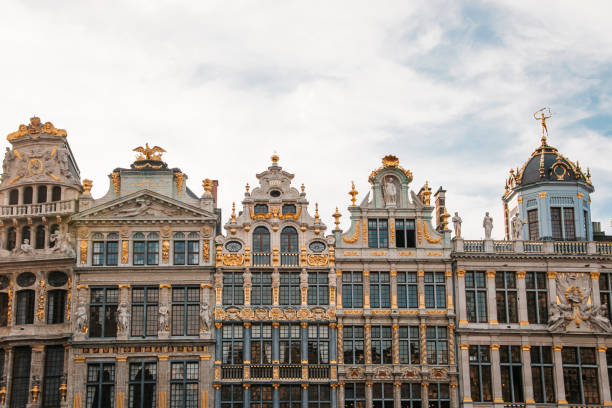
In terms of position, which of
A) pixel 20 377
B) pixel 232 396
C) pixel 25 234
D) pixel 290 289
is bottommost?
pixel 232 396

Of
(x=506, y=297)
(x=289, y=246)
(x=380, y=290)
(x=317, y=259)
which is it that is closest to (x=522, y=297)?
(x=506, y=297)

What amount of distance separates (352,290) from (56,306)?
1659 centimetres

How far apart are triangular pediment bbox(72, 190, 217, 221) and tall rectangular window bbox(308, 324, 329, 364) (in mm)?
8404

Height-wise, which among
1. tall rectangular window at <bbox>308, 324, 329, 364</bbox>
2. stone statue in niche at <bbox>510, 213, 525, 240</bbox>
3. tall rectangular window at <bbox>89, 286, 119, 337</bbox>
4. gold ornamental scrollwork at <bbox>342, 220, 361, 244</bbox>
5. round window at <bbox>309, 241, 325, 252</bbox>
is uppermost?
stone statue in niche at <bbox>510, 213, 525, 240</bbox>

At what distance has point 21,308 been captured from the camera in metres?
46.4

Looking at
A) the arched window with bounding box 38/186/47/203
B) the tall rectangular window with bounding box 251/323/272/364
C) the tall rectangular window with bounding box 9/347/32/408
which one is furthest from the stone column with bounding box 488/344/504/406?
the arched window with bounding box 38/186/47/203

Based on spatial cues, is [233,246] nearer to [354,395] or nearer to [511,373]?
[354,395]

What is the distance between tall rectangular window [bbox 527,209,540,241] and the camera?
49969 mm

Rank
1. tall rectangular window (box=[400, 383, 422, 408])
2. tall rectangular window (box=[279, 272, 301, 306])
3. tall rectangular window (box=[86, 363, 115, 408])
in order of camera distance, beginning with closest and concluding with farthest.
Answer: tall rectangular window (box=[86, 363, 115, 408]), tall rectangular window (box=[400, 383, 422, 408]), tall rectangular window (box=[279, 272, 301, 306])

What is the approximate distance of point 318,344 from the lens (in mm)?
45938

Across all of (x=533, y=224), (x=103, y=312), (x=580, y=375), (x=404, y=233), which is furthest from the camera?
(x=533, y=224)

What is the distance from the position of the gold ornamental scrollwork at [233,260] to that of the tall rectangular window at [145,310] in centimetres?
409

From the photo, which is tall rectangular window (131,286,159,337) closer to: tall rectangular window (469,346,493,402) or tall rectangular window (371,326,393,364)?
tall rectangular window (371,326,393,364)

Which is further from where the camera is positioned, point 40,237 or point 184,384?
point 40,237
